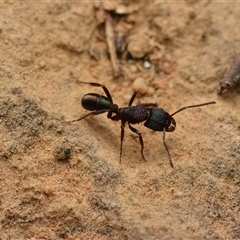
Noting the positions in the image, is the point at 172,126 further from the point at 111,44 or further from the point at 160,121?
the point at 111,44

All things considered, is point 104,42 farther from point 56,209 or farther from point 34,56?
point 56,209

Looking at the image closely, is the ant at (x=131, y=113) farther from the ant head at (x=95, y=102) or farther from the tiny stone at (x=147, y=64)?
the tiny stone at (x=147, y=64)

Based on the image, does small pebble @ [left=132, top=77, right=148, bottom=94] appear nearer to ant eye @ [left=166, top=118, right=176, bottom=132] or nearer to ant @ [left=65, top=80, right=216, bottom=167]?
ant @ [left=65, top=80, right=216, bottom=167]

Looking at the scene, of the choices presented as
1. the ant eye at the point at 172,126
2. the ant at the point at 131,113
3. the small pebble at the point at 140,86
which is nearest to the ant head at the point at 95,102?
the ant at the point at 131,113

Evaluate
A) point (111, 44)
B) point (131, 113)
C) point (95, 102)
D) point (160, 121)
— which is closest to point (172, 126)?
point (160, 121)

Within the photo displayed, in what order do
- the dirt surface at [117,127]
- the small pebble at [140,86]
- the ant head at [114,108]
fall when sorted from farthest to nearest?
the small pebble at [140,86]
the ant head at [114,108]
the dirt surface at [117,127]

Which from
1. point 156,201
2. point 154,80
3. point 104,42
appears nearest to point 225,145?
point 156,201

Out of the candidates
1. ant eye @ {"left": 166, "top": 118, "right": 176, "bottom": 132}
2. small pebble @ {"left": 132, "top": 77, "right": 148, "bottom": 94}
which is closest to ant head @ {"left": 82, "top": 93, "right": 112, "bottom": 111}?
small pebble @ {"left": 132, "top": 77, "right": 148, "bottom": 94}
